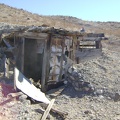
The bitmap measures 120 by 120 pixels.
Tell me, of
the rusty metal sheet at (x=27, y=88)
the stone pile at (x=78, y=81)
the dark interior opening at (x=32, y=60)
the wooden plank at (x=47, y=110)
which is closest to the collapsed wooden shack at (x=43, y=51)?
the dark interior opening at (x=32, y=60)

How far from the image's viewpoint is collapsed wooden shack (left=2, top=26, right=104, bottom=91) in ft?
34.4

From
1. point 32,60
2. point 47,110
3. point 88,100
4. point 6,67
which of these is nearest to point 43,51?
point 32,60

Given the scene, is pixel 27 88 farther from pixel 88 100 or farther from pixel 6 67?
pixel 88 100

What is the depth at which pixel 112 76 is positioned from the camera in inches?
457

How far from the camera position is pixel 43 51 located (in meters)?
10.9

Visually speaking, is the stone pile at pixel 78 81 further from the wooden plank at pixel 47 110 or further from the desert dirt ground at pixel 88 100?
the wooden plank at pixel 47 110

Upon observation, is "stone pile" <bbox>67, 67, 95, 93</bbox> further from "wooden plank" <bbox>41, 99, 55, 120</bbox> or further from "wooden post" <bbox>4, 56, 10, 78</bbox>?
"wooden post" <bbox>4, 56, 10, 78</bbox>

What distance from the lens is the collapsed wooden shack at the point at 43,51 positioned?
34.4 ft

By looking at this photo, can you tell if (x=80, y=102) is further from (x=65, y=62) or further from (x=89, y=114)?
(x=65, y=62)

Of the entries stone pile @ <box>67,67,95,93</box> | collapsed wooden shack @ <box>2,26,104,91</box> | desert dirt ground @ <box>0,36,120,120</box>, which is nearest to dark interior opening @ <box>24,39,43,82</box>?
collapsed wooden shack @ <box>2,26,104,91</box>

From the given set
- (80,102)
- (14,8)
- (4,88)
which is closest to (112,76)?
(80,102)

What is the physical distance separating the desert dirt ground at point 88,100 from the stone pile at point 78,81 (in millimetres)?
180

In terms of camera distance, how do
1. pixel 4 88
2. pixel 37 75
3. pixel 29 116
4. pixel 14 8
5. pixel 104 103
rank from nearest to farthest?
pixel 29 116 < pixel 4 88 < pixel 104 103 < pixel 37 75 < pixel 14 8

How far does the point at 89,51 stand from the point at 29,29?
12.0ft
